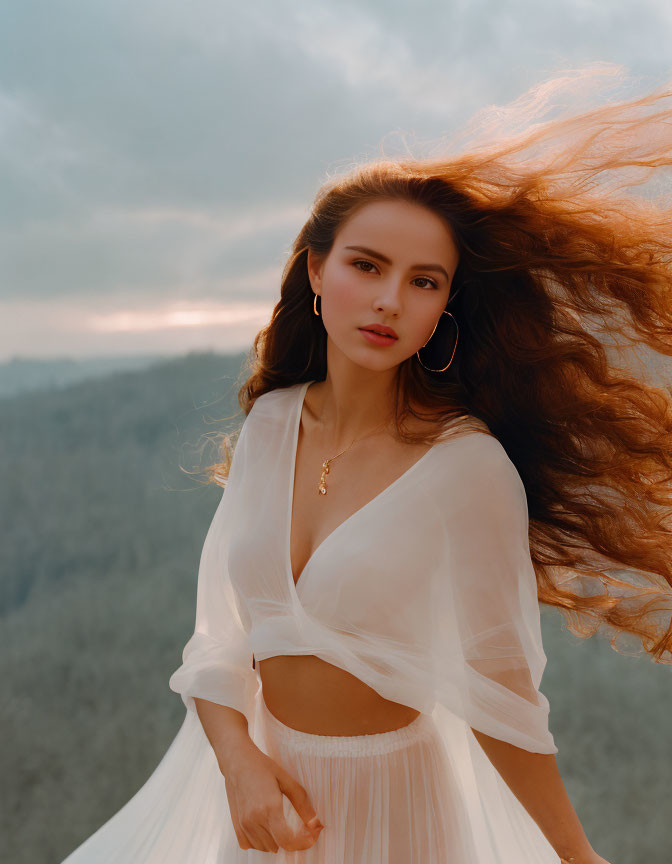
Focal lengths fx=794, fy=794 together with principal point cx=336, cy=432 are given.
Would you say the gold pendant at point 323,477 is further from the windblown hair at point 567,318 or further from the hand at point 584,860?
the hand at point 584,860

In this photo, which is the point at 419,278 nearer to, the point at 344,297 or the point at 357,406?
the point at 344,297

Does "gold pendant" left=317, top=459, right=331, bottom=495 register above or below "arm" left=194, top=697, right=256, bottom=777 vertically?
above

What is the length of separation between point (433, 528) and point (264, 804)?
52 cm

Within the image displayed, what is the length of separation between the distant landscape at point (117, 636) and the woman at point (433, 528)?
154 cm

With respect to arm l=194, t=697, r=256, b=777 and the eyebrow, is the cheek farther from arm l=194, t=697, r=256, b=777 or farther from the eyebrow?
arm l=194, t=697, r=256, b=777

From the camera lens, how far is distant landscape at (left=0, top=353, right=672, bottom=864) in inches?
119

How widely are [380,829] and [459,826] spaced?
0.16 metres

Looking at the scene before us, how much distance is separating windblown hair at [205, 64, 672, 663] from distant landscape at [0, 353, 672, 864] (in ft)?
5.62

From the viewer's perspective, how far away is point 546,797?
135 cm

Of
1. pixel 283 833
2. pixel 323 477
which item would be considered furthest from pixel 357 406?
pixel 283 833

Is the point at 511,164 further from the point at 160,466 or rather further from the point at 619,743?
the point at 619,743

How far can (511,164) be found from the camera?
4.71 feet

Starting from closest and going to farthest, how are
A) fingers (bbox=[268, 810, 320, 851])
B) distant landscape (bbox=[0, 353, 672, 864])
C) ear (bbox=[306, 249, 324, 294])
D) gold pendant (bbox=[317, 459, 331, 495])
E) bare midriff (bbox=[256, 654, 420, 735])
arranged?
fingers (bbox=[268, 810, 320, 851]), bare midriff (bbox=[256, 654, 420, 735]), gold pendant (bbox=[317, 459, 331, 495]), ear (bbox=[306, 249, 324, 294]), distant landscape (bbox=[0, 353, 672, 864])

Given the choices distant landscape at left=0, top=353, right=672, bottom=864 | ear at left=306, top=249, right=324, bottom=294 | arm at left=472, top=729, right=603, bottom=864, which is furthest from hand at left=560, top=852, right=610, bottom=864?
distant landscape at left=0, top=353, right=672, bottom=864
